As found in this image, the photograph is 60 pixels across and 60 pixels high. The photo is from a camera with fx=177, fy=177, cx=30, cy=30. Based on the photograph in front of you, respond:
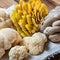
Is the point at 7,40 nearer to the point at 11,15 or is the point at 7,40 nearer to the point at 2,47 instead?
the point at 2,47

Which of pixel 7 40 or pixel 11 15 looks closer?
pixel 7 40

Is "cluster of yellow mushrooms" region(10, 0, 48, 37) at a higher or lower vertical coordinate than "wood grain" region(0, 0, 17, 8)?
higher

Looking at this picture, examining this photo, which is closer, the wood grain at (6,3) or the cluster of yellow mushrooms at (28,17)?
the cluster of yellow mushrooms at (28,17)

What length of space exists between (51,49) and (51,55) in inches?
1.0

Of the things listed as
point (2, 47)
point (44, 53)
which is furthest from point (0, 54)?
point (44, 53)

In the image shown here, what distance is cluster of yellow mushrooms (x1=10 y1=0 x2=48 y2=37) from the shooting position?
21.9 inches

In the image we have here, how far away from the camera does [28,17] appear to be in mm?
553

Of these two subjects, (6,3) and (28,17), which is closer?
(28,17)

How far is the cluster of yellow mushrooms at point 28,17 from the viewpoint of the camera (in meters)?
0.56

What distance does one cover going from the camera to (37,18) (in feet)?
1.86

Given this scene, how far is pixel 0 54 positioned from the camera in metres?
0.47

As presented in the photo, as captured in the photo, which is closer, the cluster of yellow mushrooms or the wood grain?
the cluster of yellow mushrooms

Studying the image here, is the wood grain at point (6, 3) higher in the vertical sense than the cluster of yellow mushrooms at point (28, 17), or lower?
lower

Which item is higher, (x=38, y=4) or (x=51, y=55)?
(x=38, y=4)
